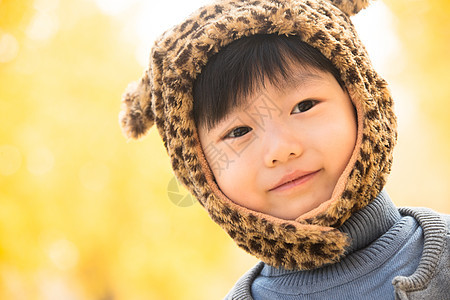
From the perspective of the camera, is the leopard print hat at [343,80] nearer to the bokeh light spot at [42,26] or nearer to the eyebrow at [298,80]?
the eyebrow at [298,80]

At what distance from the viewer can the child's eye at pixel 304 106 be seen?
0.96 meters

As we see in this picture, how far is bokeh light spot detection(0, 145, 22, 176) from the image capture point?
340cm

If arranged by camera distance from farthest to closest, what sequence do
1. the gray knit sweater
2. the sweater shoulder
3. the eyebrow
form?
the sweater shoulder < the eyebrow < the gray knit sweater

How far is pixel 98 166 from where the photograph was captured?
3477 mm

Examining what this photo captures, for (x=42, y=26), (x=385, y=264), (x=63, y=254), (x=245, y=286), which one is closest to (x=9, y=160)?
(x=63, y=254)

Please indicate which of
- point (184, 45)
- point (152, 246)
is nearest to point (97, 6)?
point (152, 246)

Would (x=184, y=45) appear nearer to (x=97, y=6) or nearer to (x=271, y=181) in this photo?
(x=271, y=181)

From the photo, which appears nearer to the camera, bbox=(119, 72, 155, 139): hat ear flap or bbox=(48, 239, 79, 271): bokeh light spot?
bbox=(119, 72, 155, 139): hat ear flap

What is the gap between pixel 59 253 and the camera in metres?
3.46

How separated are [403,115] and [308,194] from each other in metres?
2.57

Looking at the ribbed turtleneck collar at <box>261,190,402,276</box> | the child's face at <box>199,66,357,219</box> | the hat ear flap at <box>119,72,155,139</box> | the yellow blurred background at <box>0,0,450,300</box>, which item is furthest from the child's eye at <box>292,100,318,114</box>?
the yellow blurred background at <box>0,0,450,300</box>

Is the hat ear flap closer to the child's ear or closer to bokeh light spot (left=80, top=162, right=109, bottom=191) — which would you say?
the child's ear

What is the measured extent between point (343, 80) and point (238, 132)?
242mm

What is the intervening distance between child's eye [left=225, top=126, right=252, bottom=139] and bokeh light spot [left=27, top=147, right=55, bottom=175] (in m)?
2.68
